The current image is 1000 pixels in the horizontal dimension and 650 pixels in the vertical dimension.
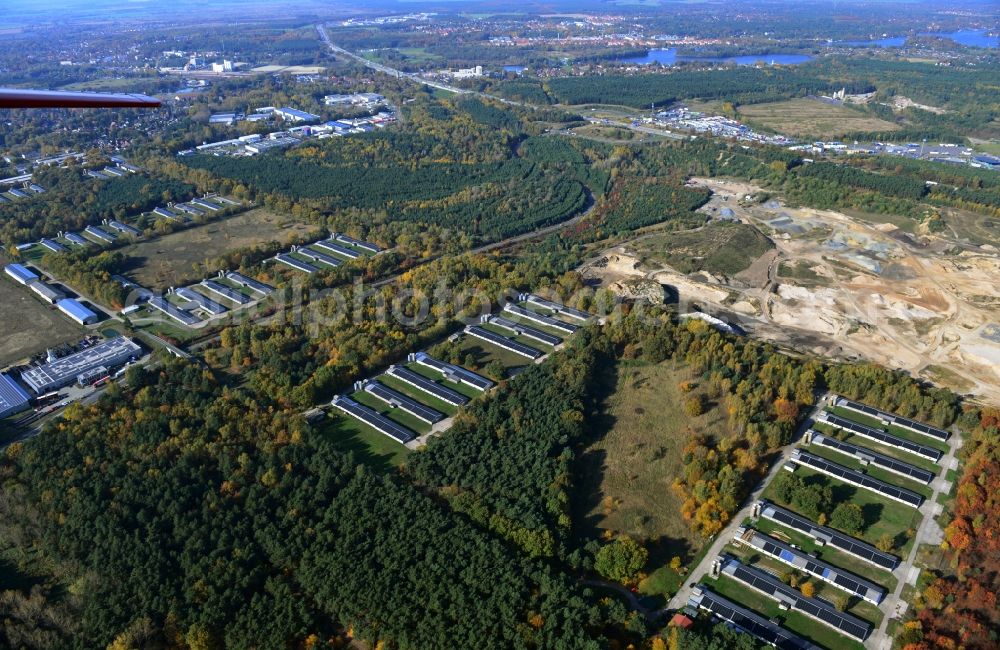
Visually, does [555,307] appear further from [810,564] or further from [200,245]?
[200,245]

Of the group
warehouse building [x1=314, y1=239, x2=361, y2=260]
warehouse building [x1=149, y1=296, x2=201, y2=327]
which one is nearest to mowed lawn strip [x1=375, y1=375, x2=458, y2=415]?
warehouse building [x1=149, y1=296, x2=201, y2=327]

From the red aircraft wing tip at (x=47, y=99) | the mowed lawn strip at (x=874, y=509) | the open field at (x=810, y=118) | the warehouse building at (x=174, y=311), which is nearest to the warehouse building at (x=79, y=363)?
the warehouse building at (x=174, y=311)

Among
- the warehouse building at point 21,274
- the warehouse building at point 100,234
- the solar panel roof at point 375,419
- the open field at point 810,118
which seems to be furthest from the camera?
the open field at point 810,118

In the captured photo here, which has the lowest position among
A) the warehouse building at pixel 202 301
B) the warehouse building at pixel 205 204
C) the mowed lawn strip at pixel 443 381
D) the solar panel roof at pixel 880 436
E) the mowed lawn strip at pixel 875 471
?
the warehouse building at pixel 202 301

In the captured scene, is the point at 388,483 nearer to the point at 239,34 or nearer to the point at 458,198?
the point at 458,198

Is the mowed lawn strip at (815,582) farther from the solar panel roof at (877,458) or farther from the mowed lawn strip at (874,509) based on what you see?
the solar panel roof at (877,458)

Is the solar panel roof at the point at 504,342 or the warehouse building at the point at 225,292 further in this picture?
the warehouse building at the point at 225,292

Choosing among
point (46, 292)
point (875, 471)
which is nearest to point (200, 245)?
point (46, 292)
